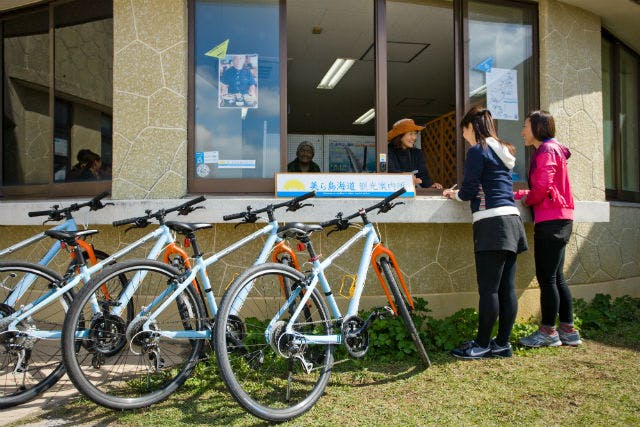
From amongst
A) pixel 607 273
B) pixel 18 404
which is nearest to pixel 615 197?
pixel 607 273

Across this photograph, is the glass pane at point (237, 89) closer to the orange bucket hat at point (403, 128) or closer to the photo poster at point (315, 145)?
the orange bucket hat at point (403, 128)

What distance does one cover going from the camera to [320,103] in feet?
39.2

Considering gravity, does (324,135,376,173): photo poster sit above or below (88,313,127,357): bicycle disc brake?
above

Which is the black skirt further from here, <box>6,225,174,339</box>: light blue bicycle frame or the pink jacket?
<box>6,225,174,339</box>: light blue bicycle frame

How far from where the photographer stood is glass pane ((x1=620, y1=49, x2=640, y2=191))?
700 cm

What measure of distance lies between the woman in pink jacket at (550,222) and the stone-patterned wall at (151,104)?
301 centimetres

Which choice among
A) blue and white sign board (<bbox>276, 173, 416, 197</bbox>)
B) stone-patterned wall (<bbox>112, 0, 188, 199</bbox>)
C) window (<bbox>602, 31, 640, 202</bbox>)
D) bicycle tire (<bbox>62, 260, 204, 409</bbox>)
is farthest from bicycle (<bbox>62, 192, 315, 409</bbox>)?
window (<bbox>602, 31, 640, 202</bbox>)

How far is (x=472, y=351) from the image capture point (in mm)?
4117

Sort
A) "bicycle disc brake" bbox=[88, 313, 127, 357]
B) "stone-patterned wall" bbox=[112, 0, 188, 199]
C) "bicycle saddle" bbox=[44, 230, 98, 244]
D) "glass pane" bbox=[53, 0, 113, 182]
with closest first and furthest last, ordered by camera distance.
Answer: "bicycle disc brake" bbox=[88, 313, 127, 357] < "bicycle saddle" bbox=[44, 230, 98, 244] < "stone-patterned wall" bbox=[112, 0, 188, 199] < "glass pane" bbox=[53, 0, 113, 182]

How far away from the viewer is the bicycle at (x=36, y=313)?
3088 mm

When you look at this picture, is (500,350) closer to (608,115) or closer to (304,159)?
(304,159)

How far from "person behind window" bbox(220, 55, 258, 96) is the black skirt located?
234 centimetres

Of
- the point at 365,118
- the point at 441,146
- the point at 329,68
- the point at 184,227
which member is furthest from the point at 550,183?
the point at 365,118

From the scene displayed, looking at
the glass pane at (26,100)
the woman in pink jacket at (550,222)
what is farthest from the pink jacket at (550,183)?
the glass pane at (26,100)
